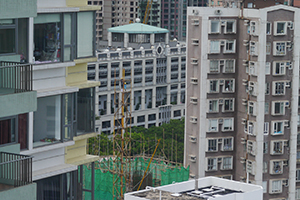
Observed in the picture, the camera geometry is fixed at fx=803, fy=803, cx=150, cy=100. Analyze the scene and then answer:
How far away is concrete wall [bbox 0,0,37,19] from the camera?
2698 centimetres

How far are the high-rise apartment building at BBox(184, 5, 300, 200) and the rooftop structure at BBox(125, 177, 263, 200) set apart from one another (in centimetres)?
2065

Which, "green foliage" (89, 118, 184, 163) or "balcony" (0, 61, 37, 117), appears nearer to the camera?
"balcony" (0, 61, 37, 117)

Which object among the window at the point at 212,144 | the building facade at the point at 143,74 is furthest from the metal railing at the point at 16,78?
the building facade at the point at 143,74

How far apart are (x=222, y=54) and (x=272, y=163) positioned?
9823mm

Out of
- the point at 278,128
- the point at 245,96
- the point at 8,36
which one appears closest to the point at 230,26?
the point at 245,96

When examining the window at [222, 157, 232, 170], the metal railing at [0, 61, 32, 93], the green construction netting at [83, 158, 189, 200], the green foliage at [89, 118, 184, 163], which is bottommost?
the green foliage at [89, 118, 184, 163]

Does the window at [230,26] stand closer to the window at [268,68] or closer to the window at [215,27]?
the window at [215,27]

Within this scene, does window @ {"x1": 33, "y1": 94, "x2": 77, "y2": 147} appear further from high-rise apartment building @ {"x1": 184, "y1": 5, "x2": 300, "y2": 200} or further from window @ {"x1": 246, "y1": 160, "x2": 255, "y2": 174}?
window @ {"x1": 246, "y1": 160, "x2": 255, "y2": 174}

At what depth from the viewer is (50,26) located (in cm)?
3369

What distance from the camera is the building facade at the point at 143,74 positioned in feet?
530

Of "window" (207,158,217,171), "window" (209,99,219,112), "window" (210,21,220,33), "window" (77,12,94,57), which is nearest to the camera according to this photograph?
"window" (77,12,94,57)

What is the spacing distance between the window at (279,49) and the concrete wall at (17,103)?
4036cm

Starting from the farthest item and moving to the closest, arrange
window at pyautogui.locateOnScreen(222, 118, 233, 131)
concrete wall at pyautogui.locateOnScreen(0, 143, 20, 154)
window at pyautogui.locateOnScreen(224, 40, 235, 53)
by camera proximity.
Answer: window at pyautogui.locateOnScreen(222, 118, 233, 131) < window at pyautogui.locateOnScreen(224, 40, 235, 53) < concrete wall at pyautogui.locateOnScreen(0, 143, 20, 154)

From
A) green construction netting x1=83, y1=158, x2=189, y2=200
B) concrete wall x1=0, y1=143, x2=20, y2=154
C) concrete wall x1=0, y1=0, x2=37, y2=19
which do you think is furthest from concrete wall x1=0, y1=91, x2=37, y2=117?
green construction netting x1=83, y1=158, x2=189, y2=200
